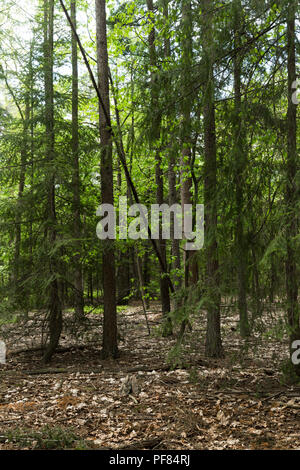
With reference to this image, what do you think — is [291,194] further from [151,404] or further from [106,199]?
[106,199]

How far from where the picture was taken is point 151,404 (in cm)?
605

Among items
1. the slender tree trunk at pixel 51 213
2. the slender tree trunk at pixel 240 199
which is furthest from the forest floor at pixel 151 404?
the slender tree trunk at pixel 51 213

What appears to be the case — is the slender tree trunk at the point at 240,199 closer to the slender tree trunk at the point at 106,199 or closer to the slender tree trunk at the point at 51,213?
the slender tree trunk at the point at 106,199

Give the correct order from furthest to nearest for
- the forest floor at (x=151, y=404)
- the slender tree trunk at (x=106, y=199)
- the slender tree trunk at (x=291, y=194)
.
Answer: the slender tree trunk at (x=106, y=199) < the slender tree trunk at (x=291, y=194) < the forest floor at (x=151, y=404)

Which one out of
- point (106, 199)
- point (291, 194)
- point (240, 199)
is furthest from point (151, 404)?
point (106, 199)

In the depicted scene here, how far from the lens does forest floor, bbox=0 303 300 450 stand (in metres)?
4.83

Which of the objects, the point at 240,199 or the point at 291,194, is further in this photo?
the point at 240,199

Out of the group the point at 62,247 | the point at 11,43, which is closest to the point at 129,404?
the point at 62,247

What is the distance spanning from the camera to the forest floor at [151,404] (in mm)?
4832

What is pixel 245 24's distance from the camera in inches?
228

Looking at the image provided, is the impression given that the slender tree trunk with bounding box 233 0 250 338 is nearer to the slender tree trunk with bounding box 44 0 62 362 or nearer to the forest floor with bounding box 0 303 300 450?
the forest floor with bounding box 0 303 300 450

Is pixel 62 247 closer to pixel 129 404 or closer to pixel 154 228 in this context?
pixel 129 404
